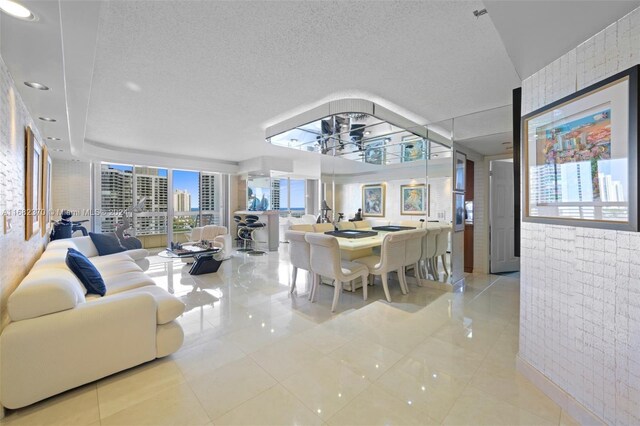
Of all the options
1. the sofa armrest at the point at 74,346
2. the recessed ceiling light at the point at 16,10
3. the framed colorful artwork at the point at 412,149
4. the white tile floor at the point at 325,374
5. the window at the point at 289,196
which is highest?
the framed colorful artwork at the point at 412,149

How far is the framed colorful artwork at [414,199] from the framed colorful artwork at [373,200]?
1.55ft

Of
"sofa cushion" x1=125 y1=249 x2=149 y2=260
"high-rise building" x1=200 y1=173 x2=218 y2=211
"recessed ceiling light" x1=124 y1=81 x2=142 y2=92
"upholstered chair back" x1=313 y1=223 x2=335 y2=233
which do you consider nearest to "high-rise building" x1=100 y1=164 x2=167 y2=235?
"high-rise building" x1=200 y1=173 x2=218 y2=211

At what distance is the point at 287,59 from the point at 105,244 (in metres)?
4.14

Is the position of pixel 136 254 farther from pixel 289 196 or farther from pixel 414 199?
pixel 289 196

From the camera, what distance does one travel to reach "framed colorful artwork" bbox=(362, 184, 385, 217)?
5633 millimetres

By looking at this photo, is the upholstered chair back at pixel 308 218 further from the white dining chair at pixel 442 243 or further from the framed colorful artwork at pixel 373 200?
the white dining chair at pixel 442 243

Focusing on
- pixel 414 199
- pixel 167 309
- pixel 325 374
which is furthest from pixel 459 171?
pixel 167 309

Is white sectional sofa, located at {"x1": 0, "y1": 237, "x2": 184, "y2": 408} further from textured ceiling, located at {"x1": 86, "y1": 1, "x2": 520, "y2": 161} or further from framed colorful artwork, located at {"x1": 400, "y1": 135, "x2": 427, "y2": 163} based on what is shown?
framed colorful artwork, located at {"x1": 400, "y1": 135, "x2": 427, "y2": 163}

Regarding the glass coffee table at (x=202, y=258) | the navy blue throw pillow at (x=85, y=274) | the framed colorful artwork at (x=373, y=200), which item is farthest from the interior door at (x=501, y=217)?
the navy blue throw pillow at (x=85, y=274)

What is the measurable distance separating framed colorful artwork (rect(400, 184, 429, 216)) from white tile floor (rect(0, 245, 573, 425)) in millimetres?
1806

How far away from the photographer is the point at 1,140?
177 centimetres

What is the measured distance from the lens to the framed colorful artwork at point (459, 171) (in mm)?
4027

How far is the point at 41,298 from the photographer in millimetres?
1686

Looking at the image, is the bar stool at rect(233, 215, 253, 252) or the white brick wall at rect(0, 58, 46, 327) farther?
the bar stool at rect(233, 215, 253, 252)
